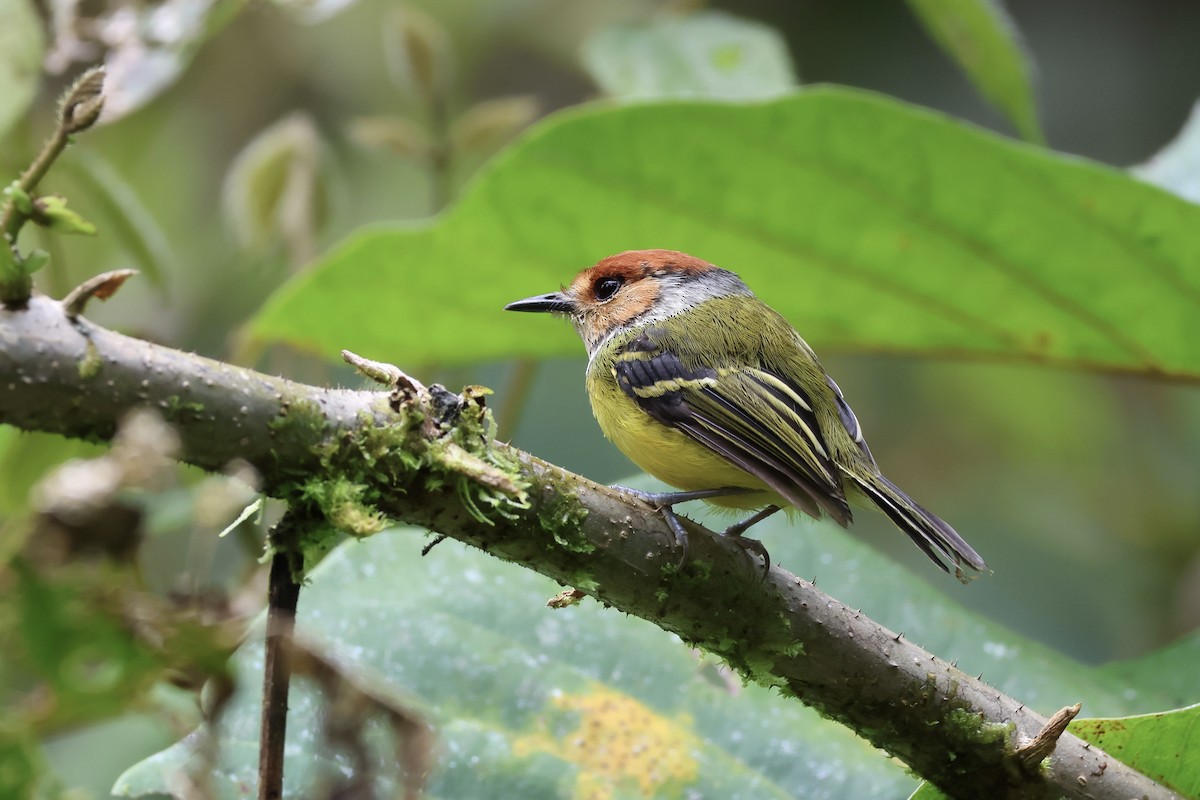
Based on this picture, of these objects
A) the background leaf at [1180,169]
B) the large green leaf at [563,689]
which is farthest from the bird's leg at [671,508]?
the background leaf at [1180,169]

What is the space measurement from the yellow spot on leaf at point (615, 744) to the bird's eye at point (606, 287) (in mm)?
1020

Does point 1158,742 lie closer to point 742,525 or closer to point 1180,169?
point 742,525

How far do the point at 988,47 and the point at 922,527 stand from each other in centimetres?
164

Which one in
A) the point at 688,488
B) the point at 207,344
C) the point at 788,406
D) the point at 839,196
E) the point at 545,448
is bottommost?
the point at 207,344

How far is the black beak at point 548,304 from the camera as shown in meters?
2.77

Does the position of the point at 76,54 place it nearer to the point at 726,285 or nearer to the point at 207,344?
the point at 726,285

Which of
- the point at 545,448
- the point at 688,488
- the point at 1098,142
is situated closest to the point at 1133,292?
the point at 688,488

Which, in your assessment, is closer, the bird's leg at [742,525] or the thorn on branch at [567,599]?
the thorn on branch at [567,599]

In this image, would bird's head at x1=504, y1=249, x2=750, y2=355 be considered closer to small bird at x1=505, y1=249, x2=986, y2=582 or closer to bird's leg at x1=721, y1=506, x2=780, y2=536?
small bird at x1=505, y1=249, x2=986, y2=582

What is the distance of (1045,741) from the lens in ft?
5.10

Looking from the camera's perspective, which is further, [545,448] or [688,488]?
[545,448]

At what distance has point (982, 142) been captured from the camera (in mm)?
2666

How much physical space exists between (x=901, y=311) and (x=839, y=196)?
371 mm

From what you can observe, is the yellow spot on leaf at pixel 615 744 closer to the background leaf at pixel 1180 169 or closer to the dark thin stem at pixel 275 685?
the dark thin stem at pixel 275 685
